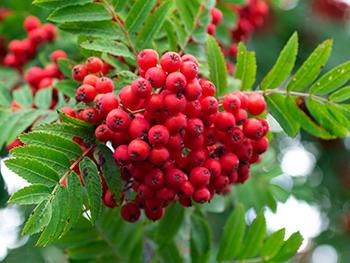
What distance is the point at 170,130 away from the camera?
1888 mm

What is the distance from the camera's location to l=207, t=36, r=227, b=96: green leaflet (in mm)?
2266

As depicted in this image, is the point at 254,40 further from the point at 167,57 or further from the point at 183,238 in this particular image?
the point at 167,57

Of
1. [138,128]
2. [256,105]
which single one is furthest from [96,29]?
[256,105]

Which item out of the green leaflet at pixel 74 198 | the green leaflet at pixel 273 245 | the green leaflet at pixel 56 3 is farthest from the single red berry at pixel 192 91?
the green leaflet at pixel 273 245

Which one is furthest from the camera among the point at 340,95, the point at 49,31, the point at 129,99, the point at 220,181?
the point at 49,31

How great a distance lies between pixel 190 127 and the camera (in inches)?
76.2

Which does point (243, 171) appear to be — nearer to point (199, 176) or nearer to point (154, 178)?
point (199, 176)

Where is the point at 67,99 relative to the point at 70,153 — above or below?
below

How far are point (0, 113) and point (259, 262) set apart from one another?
123cm

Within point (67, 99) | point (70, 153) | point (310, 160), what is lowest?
point (310, 160)

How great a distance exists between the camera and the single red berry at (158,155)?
1888 millimetres

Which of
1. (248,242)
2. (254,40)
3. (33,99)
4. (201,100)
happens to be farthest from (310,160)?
(201,100)

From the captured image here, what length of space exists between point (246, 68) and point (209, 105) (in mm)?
430

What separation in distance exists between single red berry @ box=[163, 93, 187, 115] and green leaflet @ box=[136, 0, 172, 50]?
46 cm
